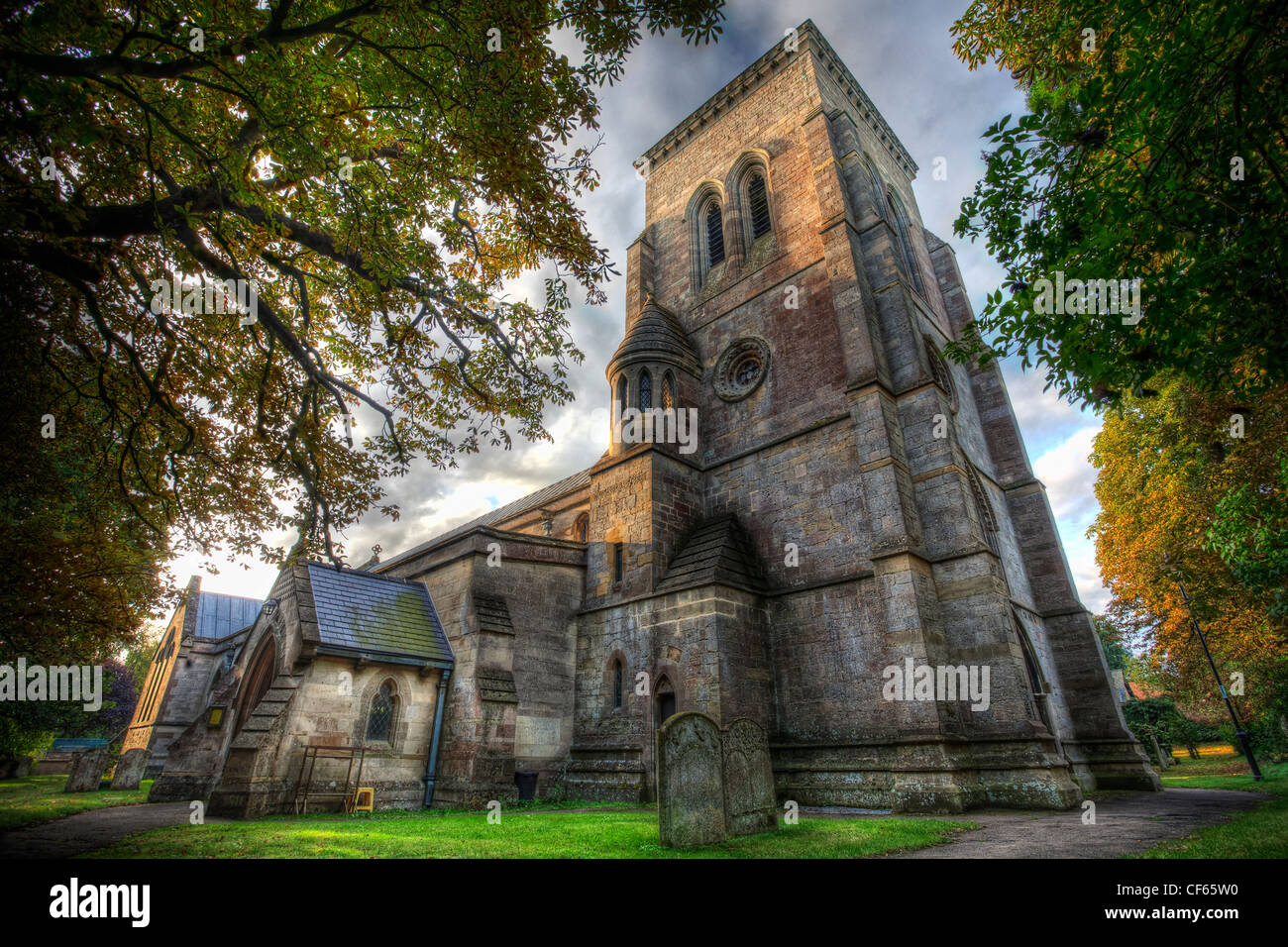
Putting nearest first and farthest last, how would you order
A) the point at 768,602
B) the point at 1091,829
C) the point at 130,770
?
the point at 1091,829 → the point at 768,602 → the point at 130,770

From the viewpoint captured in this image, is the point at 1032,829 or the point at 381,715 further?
the point at 381,715

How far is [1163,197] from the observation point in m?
5.36

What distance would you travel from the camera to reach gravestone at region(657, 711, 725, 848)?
21.7 ft

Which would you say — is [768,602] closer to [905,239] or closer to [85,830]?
[85,830]

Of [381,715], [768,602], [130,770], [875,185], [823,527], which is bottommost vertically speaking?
[130,770]

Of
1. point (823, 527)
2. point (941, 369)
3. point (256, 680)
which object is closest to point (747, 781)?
point (823, 527)

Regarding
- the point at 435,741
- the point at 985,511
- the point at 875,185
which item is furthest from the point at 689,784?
the point at 875,185

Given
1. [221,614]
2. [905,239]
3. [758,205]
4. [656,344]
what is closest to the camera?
[656,344]

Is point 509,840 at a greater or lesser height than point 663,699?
lesser

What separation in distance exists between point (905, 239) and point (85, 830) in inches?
989

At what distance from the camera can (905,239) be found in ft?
67.3

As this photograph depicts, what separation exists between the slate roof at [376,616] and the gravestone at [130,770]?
16.3 metres
